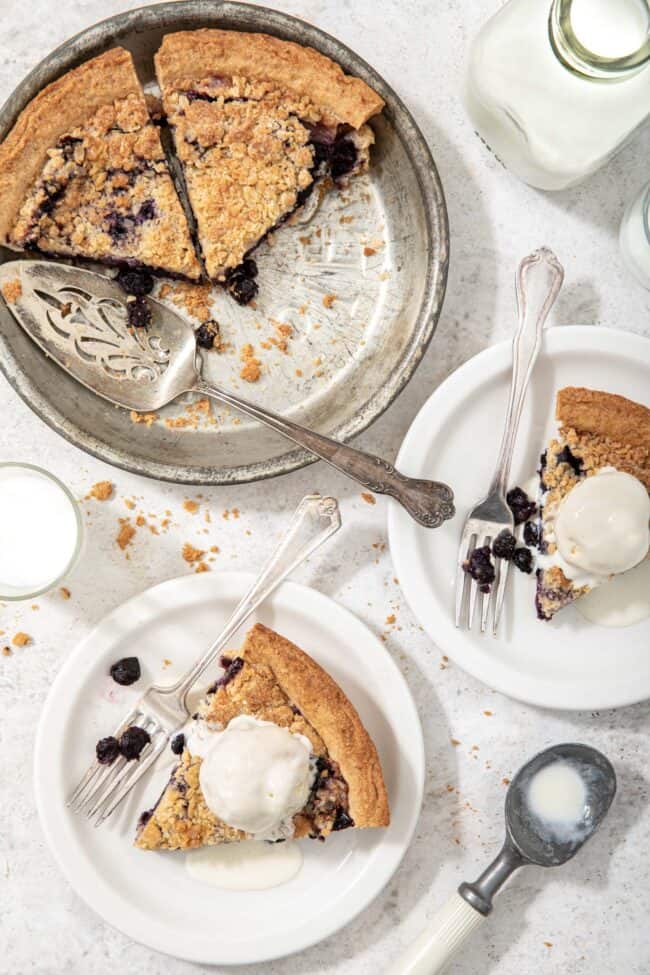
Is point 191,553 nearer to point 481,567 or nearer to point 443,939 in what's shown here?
point 481,567

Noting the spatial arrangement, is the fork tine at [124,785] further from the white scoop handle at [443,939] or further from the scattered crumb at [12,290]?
the scattered crumb at [12,290]

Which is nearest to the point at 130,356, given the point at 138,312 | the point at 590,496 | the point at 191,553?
the point at 138,312

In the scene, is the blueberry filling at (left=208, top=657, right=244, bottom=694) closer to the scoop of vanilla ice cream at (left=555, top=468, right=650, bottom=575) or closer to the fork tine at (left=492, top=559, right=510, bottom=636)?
the fork tine at (left=492, top=559, right=510, bottom=636)

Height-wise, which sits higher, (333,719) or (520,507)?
(520,507)

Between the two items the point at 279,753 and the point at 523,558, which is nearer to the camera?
the point at 279,753

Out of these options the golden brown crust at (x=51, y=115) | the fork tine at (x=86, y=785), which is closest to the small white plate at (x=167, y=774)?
the fork tine at (x=86, y=785)

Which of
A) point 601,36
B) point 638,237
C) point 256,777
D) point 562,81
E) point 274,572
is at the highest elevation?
point 601,36

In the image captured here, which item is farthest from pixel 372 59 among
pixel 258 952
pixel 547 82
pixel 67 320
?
pixel 258 952

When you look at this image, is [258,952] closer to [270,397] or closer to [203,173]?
[270,397]
